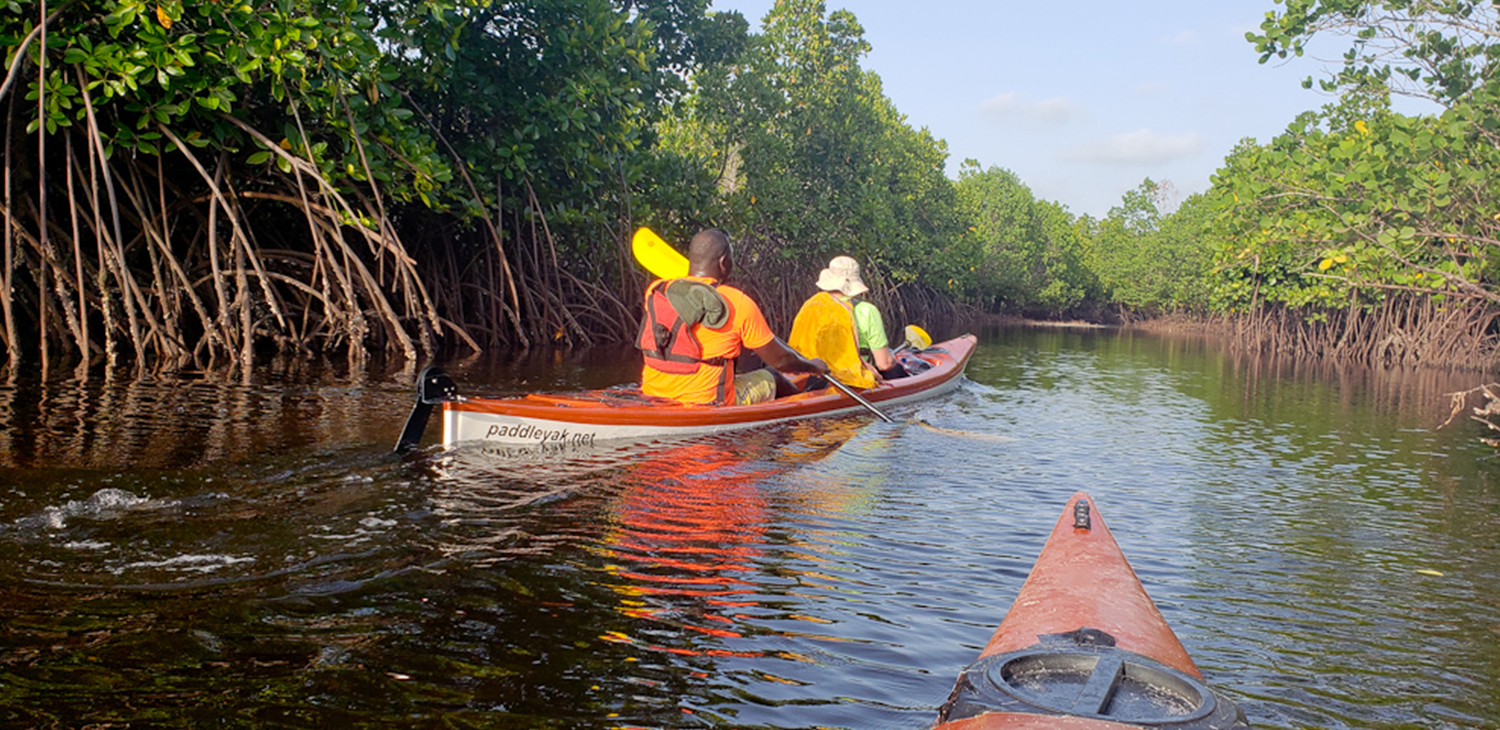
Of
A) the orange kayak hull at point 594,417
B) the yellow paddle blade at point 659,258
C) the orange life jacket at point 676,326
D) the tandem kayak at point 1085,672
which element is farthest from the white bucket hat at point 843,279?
the tandem kayak at point 1085,672

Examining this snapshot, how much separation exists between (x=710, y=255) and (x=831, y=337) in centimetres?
248

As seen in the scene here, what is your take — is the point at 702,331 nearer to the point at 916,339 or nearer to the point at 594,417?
the point at 594,417

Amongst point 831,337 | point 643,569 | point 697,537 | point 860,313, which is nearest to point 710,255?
point 697,537

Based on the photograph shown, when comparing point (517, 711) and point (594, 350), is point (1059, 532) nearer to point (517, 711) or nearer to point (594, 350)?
point (517, 711)

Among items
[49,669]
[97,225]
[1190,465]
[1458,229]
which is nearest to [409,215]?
[97,225]

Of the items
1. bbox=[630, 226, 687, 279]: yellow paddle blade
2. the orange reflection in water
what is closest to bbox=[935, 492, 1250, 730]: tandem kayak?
the orange reflection in water

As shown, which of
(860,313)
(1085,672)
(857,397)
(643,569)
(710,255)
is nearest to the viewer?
(1085,672)

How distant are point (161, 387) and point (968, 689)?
688 cm

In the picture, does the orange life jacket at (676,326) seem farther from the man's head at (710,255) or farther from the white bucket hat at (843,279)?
the white bucket hat at (843,279)

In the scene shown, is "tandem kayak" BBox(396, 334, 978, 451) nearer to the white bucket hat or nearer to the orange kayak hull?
the orange kayak hull

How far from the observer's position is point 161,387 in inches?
287

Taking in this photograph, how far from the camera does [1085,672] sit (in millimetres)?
2182

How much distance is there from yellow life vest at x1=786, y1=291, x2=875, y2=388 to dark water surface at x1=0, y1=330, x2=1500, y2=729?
117 centimetres

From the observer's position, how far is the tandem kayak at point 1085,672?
194cm
